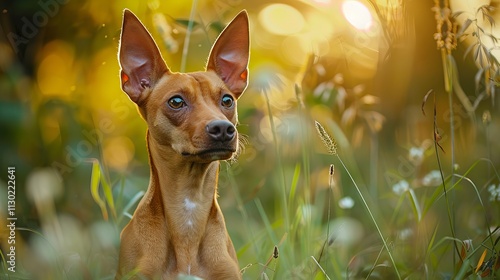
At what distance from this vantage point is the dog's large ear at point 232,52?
153 inches

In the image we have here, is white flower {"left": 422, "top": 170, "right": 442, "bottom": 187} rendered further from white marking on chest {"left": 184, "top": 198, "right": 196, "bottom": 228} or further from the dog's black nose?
the dog's black nose

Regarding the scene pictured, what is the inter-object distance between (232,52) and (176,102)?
0.46 m

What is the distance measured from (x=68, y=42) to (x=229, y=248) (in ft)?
5.72

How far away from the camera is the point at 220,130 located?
133 inches

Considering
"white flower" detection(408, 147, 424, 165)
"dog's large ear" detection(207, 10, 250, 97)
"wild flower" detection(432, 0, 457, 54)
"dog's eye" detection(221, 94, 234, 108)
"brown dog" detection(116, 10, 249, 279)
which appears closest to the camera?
"brown dog" detection(116, 10, 249, 279)

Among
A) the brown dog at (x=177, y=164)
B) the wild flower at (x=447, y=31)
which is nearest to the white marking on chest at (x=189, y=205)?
the brown dog at (x=177, y=164)

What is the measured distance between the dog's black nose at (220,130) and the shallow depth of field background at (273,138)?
2.59 ft

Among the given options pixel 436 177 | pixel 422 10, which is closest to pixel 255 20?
pixel 422 10

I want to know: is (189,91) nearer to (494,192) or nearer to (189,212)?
(189,212)

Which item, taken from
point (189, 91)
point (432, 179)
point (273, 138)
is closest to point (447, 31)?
point (273, 138)

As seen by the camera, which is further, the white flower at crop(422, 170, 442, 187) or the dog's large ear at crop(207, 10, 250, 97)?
the white flower at crop(422, 170, 442, 187)

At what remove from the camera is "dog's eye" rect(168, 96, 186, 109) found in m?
3.61

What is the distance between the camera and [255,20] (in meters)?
5.34

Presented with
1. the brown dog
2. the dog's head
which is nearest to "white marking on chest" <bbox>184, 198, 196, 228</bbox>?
the brown dog
